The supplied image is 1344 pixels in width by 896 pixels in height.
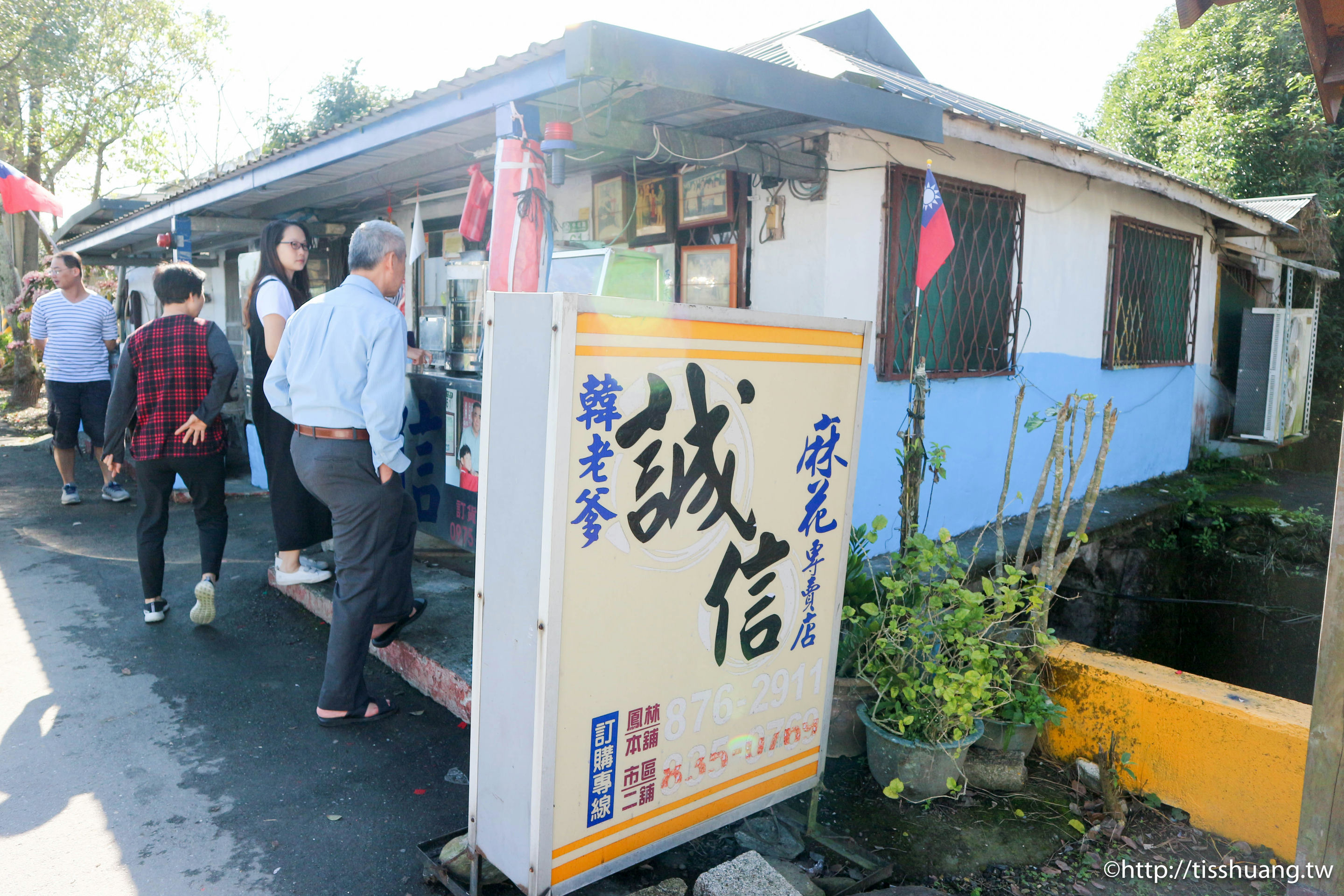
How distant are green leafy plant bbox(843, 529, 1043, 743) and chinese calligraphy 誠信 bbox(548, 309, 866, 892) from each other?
1.34ft

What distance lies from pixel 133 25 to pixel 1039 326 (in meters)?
17.7

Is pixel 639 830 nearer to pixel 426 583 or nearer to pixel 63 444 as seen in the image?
pixel 426 583

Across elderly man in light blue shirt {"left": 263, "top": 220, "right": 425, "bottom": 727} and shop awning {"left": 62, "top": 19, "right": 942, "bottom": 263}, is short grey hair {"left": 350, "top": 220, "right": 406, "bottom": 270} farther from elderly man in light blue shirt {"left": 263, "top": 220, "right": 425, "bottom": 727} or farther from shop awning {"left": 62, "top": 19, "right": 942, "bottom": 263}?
shop awning {"left": 62, "top": 19, "right": 942, "bottom": 263}

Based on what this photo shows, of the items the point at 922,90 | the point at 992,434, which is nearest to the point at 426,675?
the point at 992,434

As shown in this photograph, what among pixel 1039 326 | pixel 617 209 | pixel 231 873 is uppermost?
pixel 617 209

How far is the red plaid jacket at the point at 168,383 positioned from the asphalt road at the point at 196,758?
0.99 m

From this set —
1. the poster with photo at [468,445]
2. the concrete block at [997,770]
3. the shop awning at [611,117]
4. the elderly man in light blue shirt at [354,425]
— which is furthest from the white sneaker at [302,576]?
the concrete block at [997,770]

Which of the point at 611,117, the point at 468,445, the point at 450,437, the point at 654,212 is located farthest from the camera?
the point at 654,212

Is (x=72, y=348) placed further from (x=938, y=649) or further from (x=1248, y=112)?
(x=1248, y=112)

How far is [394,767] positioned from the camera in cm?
319

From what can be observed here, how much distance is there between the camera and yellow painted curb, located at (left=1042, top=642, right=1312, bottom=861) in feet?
9.23

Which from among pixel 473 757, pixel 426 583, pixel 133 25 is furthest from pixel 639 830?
pixel 133 25

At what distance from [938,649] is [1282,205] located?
32.7ft

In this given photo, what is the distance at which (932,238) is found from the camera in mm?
3916
